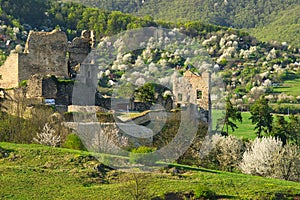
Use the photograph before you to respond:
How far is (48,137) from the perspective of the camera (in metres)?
39.9

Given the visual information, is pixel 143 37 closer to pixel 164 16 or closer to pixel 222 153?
pixel 222 153

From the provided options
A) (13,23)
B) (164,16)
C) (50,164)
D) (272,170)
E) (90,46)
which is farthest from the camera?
(164,16)

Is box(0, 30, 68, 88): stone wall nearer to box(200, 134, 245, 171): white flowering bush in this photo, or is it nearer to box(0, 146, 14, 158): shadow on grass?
box(200, 134, 245, 171): white flowering bush

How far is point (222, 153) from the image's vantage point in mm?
47156

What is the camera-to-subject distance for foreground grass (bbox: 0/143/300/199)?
30391 millimetres

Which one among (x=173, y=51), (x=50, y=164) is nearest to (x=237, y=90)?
(x=173, y=51)

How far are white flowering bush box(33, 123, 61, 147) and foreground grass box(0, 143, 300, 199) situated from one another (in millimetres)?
3095

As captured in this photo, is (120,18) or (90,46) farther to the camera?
(120,18)

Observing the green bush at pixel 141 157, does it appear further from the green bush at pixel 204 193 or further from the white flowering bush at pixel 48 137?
the green bush at pixel 204 193

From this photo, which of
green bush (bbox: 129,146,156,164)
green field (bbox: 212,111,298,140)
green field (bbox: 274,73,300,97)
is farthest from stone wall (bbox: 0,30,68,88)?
green field (bbox: 274,73,300,97)

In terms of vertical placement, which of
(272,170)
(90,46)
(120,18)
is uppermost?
(120,18)

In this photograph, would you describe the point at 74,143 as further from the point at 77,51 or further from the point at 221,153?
the point at 77,51

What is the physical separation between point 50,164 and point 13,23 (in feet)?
306

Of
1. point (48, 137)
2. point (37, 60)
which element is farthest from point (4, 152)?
point (37, 60)
